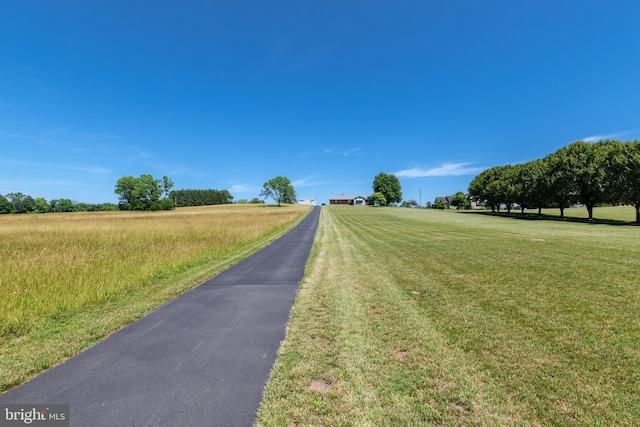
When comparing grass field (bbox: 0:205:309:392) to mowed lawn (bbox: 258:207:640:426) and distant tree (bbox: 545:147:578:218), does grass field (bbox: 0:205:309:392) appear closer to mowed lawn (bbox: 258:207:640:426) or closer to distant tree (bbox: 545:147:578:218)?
mowed lawn (bbox: 258:207:640:426)

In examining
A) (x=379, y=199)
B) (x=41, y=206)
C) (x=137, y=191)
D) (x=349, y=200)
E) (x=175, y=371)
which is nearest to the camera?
(x=175, y=371)

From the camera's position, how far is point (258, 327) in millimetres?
4945

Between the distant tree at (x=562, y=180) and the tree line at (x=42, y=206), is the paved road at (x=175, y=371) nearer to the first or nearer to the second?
the distant tree at (x=562, y=180)

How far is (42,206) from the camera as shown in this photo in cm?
10719

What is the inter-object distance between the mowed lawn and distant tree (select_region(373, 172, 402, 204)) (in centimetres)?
10460

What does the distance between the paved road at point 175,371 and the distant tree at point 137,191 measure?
96.9 m

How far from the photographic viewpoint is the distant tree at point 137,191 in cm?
8531

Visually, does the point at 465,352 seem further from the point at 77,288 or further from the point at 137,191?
→ the point at 137,191

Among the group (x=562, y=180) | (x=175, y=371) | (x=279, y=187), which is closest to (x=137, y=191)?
(x=279, y=187)

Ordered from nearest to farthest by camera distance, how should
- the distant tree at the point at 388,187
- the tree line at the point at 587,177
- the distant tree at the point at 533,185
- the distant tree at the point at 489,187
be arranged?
the tree line at the point at 587,177 < the distant tree at the point at 533,185 < the distant tree at the point at 489,187 < the distant tree at the point at 388,187

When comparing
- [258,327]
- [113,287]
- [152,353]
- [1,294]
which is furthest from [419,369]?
[1,294]

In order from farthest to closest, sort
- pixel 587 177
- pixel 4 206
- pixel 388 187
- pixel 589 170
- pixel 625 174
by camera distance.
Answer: pixel 388 187
pixel 4 206
pixel 587 177
pixel 589 170
pixel 625 174

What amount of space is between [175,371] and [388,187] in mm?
111908

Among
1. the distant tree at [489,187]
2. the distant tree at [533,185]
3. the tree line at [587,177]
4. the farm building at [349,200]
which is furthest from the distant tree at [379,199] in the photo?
the tree line at [587,177]
